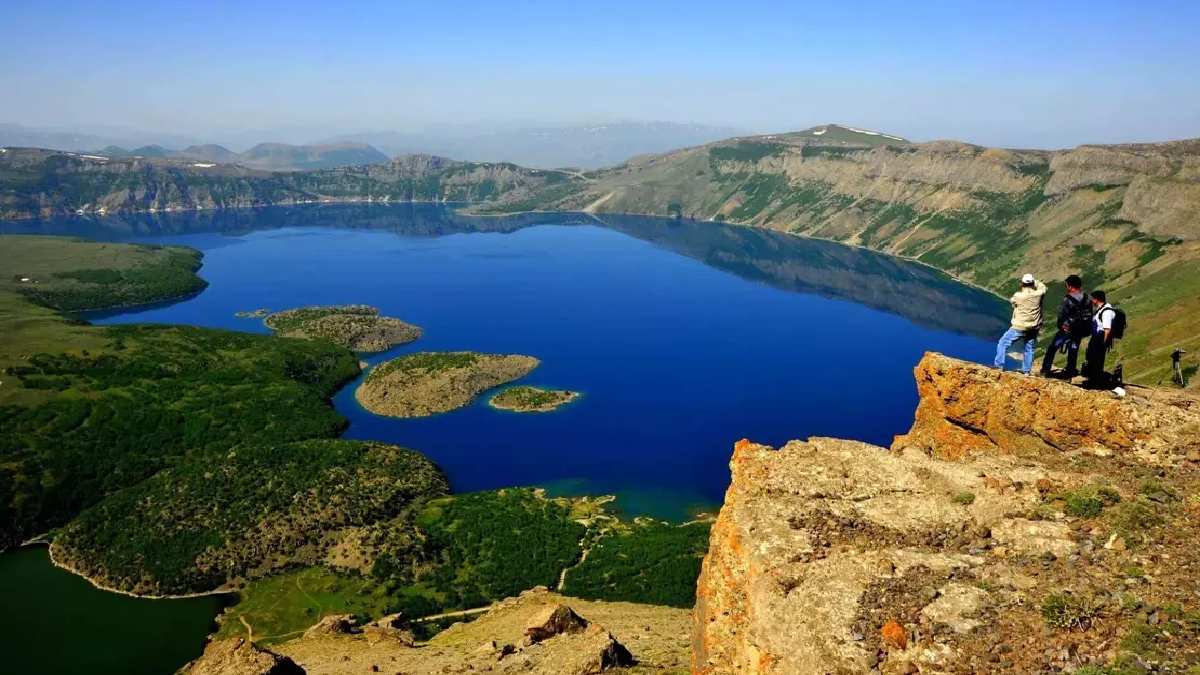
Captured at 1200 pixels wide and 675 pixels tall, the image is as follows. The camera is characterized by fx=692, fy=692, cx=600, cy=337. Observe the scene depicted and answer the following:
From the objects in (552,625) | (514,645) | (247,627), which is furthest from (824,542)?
(247,627)

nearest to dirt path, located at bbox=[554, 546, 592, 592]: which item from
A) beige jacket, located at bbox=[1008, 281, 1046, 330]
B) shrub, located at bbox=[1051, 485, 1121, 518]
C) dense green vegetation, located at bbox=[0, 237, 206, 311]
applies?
beige jacket, located at bbox=[1008, 281, 1046, 330]

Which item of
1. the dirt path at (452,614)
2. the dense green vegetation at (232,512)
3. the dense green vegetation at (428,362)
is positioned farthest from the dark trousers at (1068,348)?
the dense green vegetation at (428,362)

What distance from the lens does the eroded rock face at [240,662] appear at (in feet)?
87.1

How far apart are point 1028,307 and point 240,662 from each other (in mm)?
31525

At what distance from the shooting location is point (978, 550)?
16.3 m

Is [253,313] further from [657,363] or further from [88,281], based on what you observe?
[657,363]

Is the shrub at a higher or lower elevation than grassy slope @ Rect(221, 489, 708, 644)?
higher

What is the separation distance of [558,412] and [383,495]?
38529 millimetres

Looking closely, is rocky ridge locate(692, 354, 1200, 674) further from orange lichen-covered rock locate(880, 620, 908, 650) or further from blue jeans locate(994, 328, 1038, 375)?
blue jeans locate(994, 328, 1038, 375)

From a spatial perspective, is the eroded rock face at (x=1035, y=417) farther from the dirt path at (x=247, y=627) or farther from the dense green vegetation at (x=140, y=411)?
the dense green vegetation at (x=140, y=411)

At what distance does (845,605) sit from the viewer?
48.7ft

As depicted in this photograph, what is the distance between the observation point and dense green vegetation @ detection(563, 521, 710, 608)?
180ft

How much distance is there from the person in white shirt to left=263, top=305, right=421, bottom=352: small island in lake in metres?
127

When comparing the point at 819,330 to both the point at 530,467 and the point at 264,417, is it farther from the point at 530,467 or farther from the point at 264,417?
the point at 264,417
